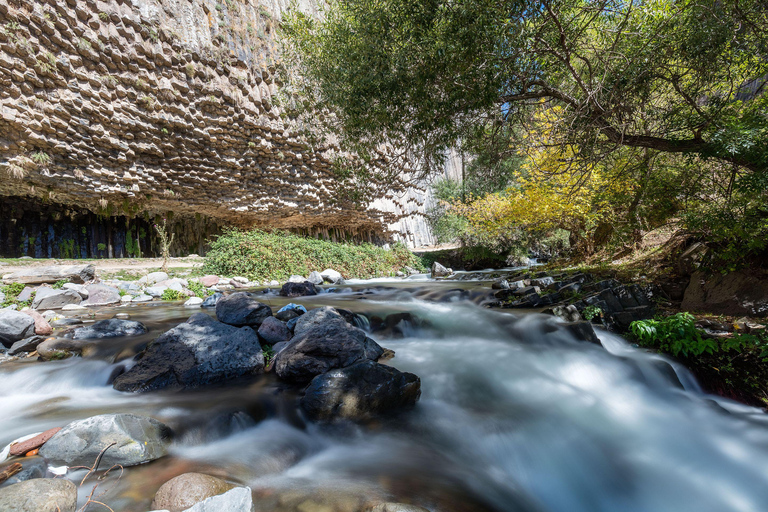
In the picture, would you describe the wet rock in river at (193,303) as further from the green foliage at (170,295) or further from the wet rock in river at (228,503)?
the wet rock in river at (228,503)

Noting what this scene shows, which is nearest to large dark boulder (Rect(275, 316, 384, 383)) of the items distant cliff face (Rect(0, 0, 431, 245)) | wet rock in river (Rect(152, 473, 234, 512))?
wet rock in river (Rect(152, 473, 234, 512))

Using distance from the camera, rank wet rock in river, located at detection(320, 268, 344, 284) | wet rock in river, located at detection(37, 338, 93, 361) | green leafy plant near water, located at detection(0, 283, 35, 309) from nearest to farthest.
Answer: wet rock in river, located at detection(37, 338, 93, 361) → green leafy plant near water, located at detection(0, 283, 35, 309) → wet rock in river, located at detection(320, 268, 344, 284)

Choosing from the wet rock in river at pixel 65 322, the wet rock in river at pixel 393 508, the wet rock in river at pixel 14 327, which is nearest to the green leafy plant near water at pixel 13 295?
the wet rock in river at pixel 65 322

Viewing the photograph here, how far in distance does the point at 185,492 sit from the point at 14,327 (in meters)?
3.92

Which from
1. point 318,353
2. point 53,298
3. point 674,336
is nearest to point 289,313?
point 318,353

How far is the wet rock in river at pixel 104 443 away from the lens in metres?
1.69

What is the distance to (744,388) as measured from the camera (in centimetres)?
265

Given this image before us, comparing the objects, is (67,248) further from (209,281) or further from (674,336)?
(674,336)

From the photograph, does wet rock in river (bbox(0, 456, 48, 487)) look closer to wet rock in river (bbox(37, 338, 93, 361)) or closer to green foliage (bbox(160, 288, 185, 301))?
wet rock in river (bbox(37, 338, 93, 361))

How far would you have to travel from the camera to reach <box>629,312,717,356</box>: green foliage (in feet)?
9.80

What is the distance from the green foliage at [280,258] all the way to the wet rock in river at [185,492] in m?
9.39

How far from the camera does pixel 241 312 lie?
4.04 m

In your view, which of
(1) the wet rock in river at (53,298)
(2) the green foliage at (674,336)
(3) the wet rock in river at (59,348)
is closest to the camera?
(2) the green foliage at (674,336)

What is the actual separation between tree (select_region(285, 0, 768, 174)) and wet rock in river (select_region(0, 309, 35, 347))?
16.1 feet
